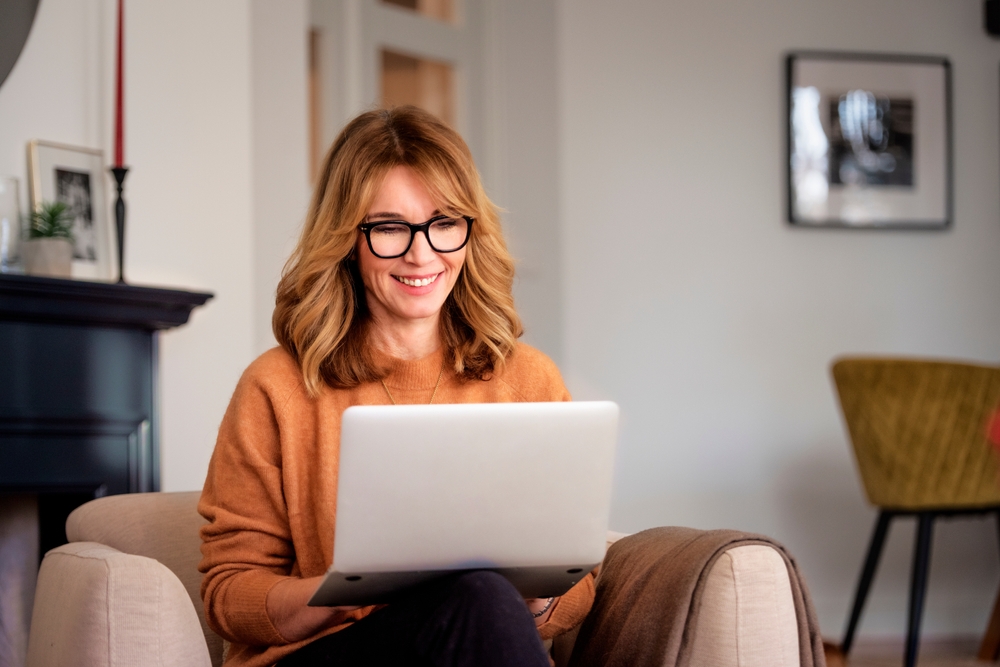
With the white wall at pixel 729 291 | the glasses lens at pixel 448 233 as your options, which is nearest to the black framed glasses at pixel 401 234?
the glasses lens at pixel 448 233

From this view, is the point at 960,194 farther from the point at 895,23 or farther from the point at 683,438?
the point at 683,438

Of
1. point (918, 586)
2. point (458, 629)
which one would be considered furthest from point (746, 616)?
point (918, 586)

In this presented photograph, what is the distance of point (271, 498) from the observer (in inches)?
53.1

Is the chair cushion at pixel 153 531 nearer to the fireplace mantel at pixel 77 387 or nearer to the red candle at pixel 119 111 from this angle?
the fireplace mantel at pixel 77 387

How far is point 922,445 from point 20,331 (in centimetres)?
230

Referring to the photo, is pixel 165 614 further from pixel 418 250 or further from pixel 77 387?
pixel 77 387

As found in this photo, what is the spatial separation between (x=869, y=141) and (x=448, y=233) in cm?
263

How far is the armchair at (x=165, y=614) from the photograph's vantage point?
114 centimetres

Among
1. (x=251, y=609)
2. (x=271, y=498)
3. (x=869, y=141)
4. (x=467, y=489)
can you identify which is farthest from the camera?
(x=869, y=141)

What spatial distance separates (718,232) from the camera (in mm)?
3539

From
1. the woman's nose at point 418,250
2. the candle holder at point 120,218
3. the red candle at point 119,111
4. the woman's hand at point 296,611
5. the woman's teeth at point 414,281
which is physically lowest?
the woman's hand at point 296,611

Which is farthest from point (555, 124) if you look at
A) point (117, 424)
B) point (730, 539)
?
point (730, 539)

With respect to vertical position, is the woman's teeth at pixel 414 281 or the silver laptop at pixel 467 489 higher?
the woman's teeth at pixel 414 281

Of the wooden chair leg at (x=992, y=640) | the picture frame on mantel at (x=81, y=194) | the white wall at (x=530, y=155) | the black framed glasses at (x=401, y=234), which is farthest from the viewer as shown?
the white wall at (x=530, y=155)
